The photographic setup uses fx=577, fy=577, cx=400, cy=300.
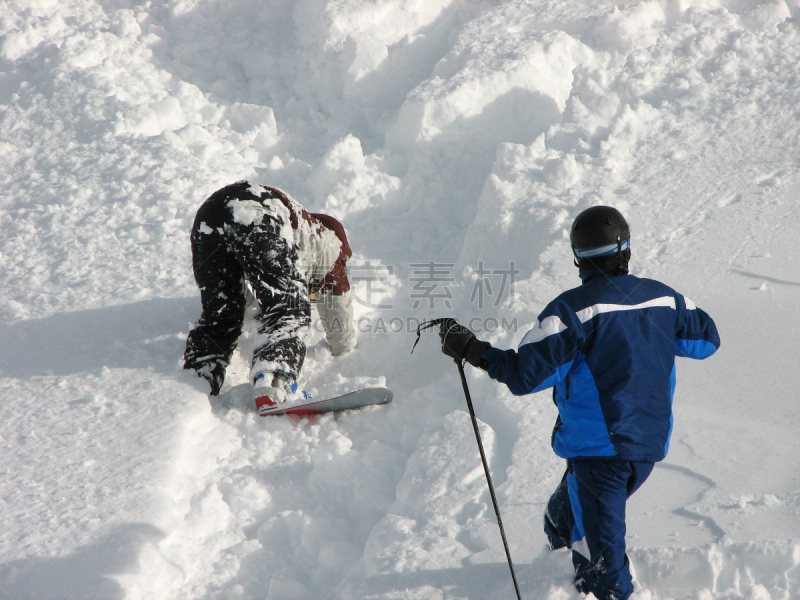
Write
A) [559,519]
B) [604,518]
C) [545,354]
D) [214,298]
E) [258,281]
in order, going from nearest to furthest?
[545,354] < [604,518] < [559,519] < [258,281] < [214,298]

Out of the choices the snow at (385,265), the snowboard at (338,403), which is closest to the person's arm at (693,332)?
the snow at (385,265)

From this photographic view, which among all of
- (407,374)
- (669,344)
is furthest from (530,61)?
(669,344)

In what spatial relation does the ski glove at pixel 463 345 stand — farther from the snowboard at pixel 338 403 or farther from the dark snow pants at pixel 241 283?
the dark snow pants at pixel 241 283

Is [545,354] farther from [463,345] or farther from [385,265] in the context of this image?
[385,265]

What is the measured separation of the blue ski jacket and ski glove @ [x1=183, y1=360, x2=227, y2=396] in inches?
78.1

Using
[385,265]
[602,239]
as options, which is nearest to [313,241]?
[385,265]

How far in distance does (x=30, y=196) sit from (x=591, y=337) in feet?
15.5

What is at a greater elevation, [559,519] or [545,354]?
[545,354]

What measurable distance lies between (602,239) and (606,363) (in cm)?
40

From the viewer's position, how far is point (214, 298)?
337 centimetres

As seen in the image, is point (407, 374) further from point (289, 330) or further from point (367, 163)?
point (367, 163)

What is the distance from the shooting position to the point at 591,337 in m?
1.79

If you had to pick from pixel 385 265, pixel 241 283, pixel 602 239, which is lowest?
pixel 602 239

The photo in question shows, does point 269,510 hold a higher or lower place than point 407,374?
lower
